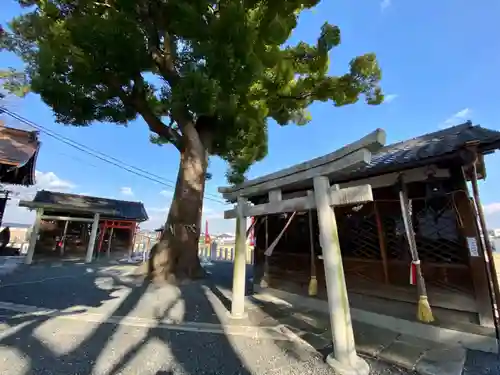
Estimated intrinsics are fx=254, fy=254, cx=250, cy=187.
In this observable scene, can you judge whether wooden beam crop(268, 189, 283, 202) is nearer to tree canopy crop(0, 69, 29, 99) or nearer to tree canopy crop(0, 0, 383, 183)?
tree canopy crop(0, 0, 383, 183)

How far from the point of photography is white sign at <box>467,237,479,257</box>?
3.47 m

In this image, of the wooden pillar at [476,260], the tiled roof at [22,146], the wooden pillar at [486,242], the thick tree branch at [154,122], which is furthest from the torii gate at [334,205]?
the tiled roof at [22,146]

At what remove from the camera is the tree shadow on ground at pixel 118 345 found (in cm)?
269

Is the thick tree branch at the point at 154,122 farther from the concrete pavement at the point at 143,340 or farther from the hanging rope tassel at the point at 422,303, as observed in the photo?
the hanging rope tassel at the point at 422,303

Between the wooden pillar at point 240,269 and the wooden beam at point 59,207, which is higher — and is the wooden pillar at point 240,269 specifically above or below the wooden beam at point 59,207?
below

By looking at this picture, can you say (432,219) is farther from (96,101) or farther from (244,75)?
(96,101)

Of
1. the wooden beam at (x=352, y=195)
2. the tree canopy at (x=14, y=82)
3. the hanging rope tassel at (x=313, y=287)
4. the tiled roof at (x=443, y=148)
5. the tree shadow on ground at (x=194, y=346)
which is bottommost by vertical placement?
the tree shadow on ground at (x=194, y=346)

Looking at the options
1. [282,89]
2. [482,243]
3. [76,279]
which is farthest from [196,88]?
[76,279]

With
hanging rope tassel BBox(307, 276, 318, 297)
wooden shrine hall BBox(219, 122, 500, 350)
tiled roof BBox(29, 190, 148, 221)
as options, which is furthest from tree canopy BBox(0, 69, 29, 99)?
hanging rope tassel BBox(307, 276, 318, 297)

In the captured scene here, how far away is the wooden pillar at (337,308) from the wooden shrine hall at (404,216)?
0.06 m

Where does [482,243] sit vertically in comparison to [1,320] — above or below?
above

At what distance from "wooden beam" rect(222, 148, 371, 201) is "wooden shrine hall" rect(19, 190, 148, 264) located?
12124 millimetres

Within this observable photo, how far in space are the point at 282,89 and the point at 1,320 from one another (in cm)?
889

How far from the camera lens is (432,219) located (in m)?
4.06
